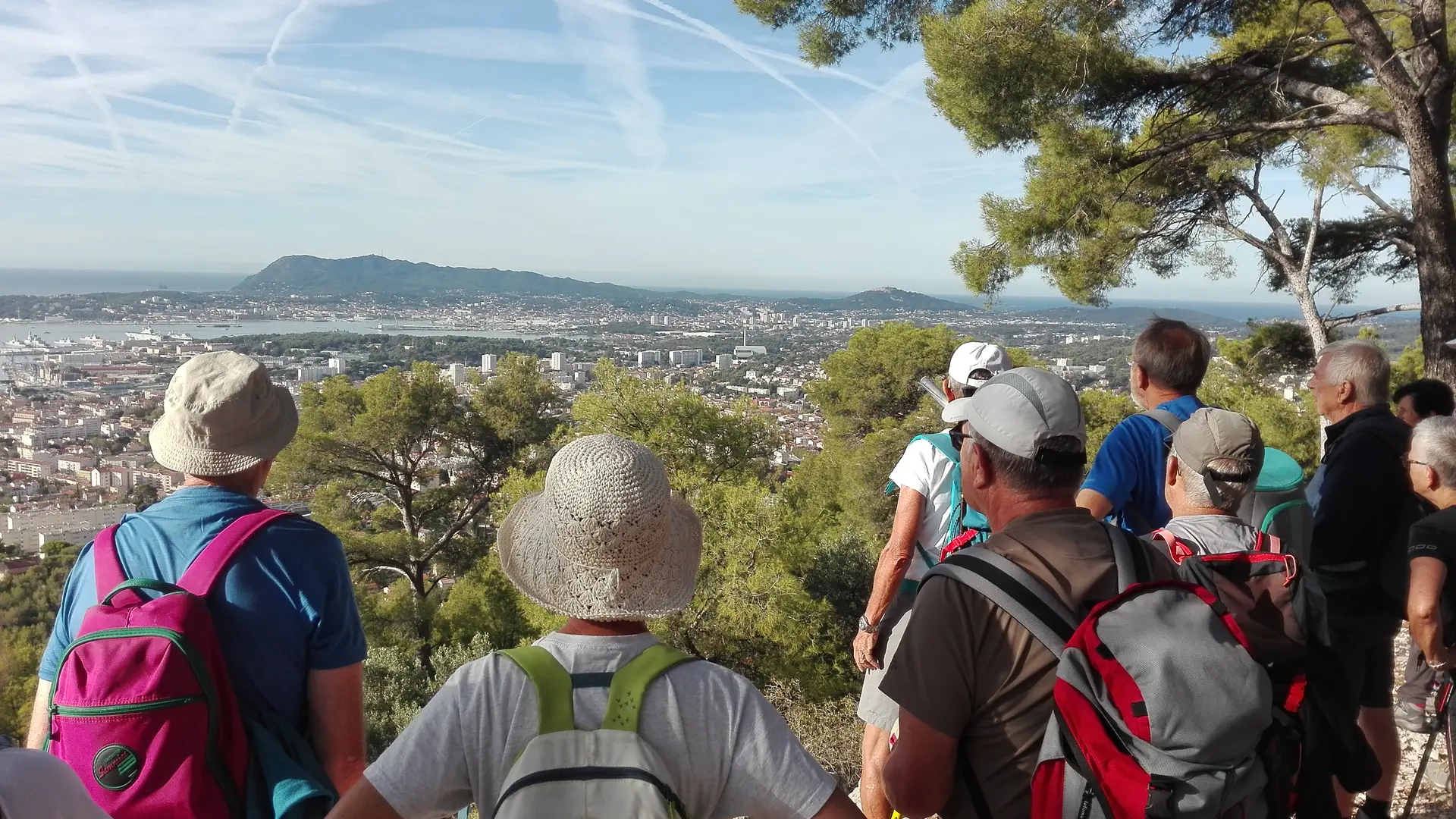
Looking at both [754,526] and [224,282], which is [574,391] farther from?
[224,282]

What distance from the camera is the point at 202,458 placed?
5.35 feet

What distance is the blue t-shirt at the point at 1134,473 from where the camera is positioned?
2.21 metres

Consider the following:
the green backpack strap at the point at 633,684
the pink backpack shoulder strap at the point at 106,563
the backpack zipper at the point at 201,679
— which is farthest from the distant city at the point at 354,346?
the green backpack strap at the point at 633,684

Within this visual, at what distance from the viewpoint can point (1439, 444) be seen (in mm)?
2240

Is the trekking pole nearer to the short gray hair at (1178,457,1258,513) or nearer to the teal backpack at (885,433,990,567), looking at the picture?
the short gray hair at (1178,457,1258,513)

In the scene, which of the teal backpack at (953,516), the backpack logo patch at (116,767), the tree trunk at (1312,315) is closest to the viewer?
the backpack logo patch at (116,767)

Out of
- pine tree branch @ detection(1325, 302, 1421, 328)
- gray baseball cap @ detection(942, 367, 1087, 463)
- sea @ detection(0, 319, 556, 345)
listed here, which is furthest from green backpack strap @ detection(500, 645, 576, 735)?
sea @ detection(0, 319, 556, 345)

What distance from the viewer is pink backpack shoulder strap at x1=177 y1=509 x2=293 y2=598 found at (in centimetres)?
145

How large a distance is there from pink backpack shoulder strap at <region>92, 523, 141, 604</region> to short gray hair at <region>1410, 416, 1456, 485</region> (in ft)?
9.72

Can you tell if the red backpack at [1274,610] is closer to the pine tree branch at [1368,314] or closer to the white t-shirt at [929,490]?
the white t-shirt at [929,490]

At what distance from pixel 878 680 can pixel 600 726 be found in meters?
1.53

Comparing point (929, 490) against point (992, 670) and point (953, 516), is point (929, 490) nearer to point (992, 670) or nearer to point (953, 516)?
point (953, 516)

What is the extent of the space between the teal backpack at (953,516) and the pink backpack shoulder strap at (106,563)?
1.76 meters

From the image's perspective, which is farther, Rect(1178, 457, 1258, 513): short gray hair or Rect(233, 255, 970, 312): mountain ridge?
Result: Rect(233, 255, 970, 312): mountain ridge
